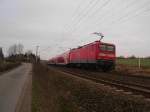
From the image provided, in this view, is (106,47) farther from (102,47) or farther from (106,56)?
(106,56)

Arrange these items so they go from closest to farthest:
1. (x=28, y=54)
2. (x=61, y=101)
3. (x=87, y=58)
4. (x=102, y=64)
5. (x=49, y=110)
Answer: (x=49, y=110) → (x=61, y=101) → (x=102, y=64) → (x=87, y=58) → (x=28, y=54)

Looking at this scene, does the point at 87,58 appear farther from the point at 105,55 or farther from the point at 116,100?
the point at 116,100

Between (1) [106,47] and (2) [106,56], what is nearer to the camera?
(2) [106,56]

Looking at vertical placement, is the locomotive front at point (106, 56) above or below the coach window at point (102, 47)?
below

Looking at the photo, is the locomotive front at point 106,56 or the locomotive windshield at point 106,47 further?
the locomotive windshield at point 106,47

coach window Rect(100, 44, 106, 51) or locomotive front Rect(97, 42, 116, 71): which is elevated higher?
coach window Rect(100, 44, 106, 51)

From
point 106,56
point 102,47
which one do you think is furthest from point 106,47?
point 106,56

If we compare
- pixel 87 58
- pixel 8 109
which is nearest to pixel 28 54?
pixel 87 58

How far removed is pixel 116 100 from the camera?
26.9ft

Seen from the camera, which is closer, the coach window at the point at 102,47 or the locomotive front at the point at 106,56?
the locomotive front at the point at 106,56

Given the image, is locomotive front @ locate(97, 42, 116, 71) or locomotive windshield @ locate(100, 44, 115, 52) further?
locomotive windshield @ locate(100, 44, 115, 52)

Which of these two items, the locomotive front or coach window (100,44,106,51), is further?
coach window (100,44,106,51)

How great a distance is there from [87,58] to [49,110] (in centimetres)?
1958

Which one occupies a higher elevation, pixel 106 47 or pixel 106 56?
pixel 106 47
